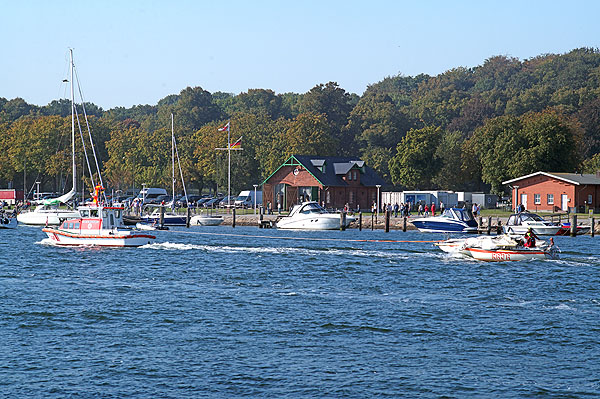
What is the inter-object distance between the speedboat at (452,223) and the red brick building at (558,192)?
20019 millimetres

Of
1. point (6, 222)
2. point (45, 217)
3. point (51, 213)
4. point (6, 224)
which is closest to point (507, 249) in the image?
point (51, 213)

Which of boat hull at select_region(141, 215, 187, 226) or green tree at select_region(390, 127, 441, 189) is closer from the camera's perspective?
boat hull at select_region(141, 215, 187, 226)

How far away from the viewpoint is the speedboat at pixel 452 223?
68938 mm

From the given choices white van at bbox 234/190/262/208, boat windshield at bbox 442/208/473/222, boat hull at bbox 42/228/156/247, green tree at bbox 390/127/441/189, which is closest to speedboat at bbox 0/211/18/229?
white van at bbox 234/190/262/208

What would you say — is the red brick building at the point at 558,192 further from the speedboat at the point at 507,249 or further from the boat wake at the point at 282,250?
the speedboat at the point at 507,249

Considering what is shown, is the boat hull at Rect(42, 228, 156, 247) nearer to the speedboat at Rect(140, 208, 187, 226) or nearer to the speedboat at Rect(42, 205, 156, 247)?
the speedboat at Rect(42, 205, 156, 247)

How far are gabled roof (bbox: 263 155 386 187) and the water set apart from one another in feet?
180

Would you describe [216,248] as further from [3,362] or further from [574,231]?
[3,362]

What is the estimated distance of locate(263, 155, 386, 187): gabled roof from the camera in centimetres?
10338

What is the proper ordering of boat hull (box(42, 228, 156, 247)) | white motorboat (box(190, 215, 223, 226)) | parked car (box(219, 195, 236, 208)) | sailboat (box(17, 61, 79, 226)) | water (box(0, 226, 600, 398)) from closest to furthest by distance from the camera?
water (box(0, 226, 600, 398)) < boat hull (box(42, 228, 156, 247)) < sailboat (box(17, 61, 79, 226)) < white motorboat (box(190, 215, 223, 226)) < parked car (box(219, 195, 236, 208))

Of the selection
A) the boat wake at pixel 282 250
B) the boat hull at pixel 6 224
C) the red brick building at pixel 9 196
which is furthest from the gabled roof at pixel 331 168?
the boat wake at pixel 282 250

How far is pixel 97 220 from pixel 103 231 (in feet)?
2.66

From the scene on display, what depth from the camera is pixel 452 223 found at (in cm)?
6956

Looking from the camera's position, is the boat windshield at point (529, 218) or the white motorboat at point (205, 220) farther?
the white motorboat at point (205, 220)
